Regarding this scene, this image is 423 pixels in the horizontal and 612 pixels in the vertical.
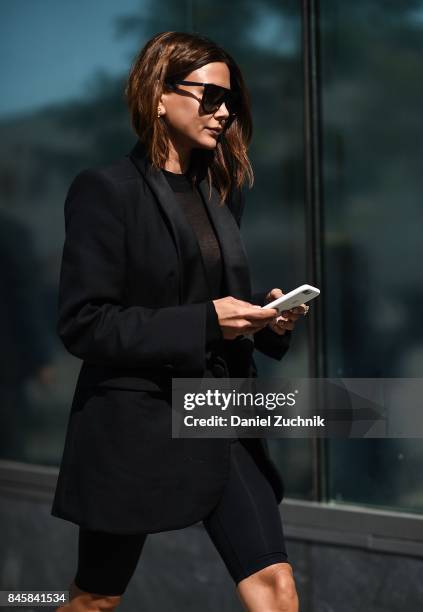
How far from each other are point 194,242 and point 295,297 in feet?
1.12

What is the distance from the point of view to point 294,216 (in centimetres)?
532

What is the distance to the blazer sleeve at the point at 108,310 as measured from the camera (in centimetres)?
293

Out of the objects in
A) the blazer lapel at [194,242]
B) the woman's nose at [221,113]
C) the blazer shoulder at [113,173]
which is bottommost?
the blazer lapel at [194,242]

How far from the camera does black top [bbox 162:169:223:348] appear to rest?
10.4 feet

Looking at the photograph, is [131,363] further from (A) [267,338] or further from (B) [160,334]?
(A) [267,338]

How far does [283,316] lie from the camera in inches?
128

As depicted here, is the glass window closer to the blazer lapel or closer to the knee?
the blazer lapel

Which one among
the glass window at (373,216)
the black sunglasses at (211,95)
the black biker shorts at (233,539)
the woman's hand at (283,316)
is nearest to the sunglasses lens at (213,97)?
the black sunglasses at (211,95)

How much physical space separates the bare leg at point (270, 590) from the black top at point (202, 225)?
62 centimetres

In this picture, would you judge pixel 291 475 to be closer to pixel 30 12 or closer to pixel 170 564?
pixel 170 564

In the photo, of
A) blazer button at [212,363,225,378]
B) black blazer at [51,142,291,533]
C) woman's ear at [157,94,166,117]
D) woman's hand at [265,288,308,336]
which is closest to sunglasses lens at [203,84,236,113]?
woman's ear at [157,94,166,117]

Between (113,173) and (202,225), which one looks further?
(202,225)

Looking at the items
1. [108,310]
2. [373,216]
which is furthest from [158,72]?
[373,216]

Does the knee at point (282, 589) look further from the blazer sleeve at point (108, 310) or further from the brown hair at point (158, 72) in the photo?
the brown hair at point (158, 72)
